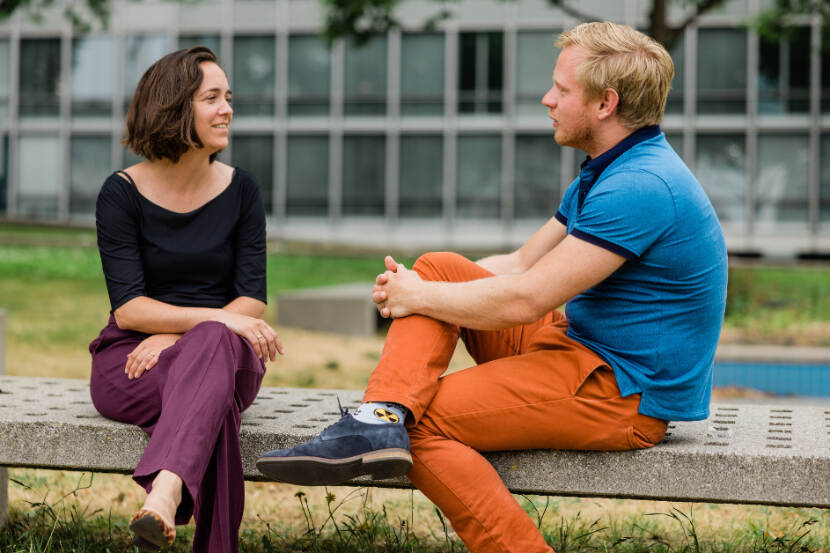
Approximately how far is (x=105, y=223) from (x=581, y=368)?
1.66 meters

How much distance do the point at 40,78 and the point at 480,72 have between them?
43.5 ft

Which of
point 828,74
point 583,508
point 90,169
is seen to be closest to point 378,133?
point 90,169

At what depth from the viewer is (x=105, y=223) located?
3.40m

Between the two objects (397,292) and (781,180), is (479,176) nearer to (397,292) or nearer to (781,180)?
(781,180)

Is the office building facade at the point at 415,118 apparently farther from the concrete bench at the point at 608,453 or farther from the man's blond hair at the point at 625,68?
the man's blond hair at the point at 625,68

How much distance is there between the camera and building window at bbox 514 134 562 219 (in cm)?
2741

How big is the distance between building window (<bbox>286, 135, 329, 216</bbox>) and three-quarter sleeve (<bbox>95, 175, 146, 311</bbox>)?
25.2 m

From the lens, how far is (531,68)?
27.9 m

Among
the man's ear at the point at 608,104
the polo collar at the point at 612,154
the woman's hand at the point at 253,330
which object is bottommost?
the woman's hand at the point at 253,330

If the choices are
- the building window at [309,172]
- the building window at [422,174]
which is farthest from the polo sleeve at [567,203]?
the building window at [309,172]

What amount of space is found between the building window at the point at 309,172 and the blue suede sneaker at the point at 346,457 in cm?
2606

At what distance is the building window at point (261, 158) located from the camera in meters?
28.8

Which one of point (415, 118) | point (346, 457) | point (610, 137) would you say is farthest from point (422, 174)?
point (346, 457)

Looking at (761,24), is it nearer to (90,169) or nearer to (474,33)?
(474,33)
